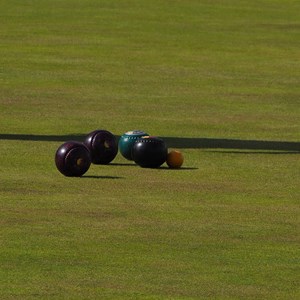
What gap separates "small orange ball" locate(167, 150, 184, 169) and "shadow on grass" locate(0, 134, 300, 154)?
233cm

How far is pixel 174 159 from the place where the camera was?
22.0 metres

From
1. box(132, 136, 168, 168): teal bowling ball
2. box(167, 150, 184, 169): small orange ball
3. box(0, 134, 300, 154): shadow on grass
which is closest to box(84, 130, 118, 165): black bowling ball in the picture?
box(132, 136, 168, 168): teal bowling ball

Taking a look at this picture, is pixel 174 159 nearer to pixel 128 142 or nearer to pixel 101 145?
pixel 128 142

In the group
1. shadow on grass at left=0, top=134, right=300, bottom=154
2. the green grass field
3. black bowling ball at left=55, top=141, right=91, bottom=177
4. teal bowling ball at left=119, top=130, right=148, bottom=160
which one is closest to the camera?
the green grass field

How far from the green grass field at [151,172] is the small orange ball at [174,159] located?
0.29 m

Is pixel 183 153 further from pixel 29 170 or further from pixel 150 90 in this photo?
pixel 150 90

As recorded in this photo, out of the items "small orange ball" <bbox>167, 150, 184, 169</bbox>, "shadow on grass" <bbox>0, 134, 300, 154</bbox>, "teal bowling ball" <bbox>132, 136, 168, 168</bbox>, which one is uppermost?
"teal bowling ball" <bbox>132, 136, 168, 168</bbox>

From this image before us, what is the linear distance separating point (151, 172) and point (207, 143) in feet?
11.4

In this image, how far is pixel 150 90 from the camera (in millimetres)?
33188

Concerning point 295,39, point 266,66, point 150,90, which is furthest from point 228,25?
point 150,90

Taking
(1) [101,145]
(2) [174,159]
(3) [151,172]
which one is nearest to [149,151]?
(3) [151,172]

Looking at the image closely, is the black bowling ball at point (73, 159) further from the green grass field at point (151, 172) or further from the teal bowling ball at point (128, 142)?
the teal bowling ball at point (128, 142)

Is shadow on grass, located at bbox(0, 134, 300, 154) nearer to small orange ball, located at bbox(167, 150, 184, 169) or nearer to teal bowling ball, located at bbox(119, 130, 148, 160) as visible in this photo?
teal bowling ball, located at bbox(119, 130, 148, 160)

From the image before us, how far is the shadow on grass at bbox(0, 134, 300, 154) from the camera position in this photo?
24.5 meters
